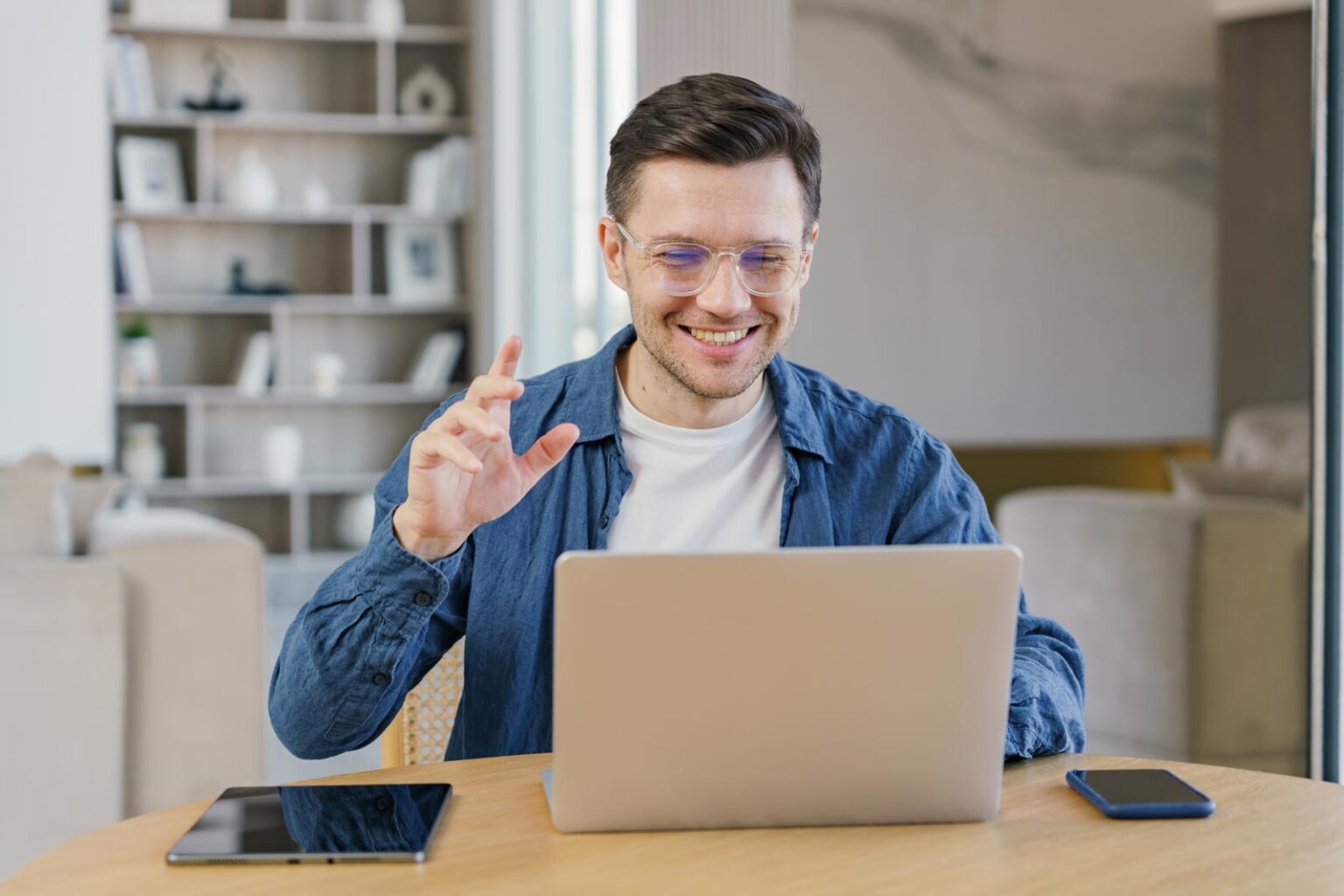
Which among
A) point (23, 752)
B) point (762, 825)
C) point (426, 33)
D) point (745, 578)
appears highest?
point (426, 33)

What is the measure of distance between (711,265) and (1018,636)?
45cm

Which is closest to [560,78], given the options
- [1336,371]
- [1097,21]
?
[1097,21]

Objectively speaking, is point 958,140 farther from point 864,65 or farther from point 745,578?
point 745,578

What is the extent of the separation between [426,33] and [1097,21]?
4.03 metres

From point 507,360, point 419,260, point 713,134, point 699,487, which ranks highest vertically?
point 419,260

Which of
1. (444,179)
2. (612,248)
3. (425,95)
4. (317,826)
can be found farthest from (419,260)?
(317,826)

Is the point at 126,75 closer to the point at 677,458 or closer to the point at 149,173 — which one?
the point at 149,173

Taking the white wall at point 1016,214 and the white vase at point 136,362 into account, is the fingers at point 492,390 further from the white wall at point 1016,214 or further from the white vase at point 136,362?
the white vase at point 136,362

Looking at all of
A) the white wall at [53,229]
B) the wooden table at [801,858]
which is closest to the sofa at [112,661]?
the wooden table at [801,858]

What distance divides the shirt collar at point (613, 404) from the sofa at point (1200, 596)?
920 millimetres

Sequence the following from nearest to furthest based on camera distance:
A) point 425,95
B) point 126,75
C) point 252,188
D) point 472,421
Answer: point 472,421
point 126,75
point 252,188
point 425,95

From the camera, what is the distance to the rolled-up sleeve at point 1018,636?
123 centimetres

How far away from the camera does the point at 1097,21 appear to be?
7.56ft

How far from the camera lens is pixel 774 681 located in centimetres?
96
